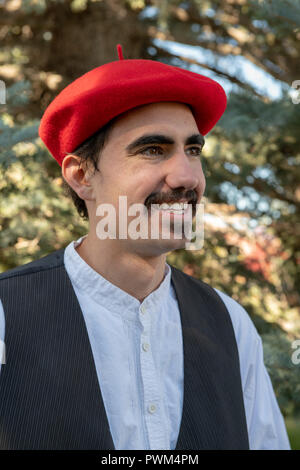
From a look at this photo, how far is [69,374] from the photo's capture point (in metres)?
1.20

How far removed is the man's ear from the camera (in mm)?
1503

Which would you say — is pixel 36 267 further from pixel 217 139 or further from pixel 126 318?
pixel 217 139

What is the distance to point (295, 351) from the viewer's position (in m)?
2.10

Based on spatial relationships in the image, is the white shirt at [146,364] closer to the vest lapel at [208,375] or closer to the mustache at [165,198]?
the vest lapel at [208,375]

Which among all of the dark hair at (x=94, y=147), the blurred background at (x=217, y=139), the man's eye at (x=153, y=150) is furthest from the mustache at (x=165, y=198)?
the blurred background at (x=217, y=139)

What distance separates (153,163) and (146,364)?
533 mm

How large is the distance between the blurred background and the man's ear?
0.57 m

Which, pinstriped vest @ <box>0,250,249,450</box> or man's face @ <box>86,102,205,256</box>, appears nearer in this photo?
pinstriped vest @ <box>0,250,249,450</box>

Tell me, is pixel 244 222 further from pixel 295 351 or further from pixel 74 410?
pixel 74 410

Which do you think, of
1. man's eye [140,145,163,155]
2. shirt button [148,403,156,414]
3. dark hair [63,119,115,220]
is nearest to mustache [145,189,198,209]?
man's eye [140,145,163,155]

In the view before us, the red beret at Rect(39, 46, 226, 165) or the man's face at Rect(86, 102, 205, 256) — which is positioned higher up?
the red beret at Rect(39, 46, 226, 165)

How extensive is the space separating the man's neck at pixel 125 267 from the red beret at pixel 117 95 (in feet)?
1.06

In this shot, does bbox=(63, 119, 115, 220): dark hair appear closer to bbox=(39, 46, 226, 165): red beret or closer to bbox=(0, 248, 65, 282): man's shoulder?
bbox=(39, 46, 226, 165): red beret

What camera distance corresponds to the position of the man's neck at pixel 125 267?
1404 mm
